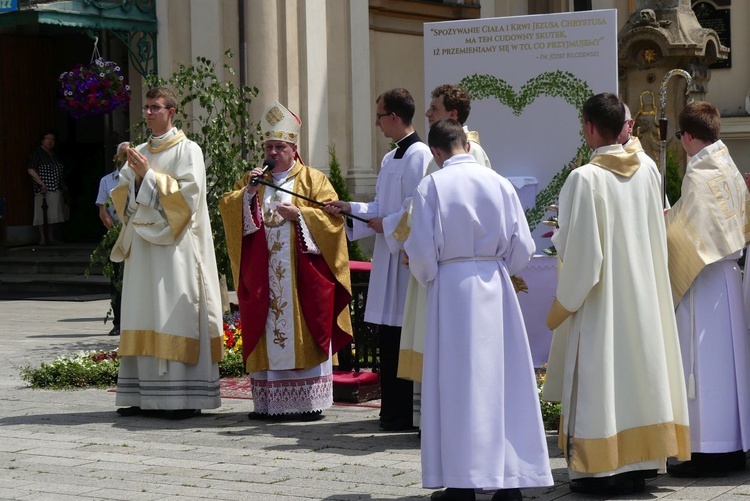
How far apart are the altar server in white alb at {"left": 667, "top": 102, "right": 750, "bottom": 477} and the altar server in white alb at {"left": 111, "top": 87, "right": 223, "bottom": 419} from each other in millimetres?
3165

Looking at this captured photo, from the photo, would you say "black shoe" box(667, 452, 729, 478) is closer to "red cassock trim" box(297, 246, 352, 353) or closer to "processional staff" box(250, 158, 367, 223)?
"processional staff" box(250, 158, 367, 223)

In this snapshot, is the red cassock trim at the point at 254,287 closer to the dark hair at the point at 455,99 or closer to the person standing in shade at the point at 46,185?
the dark hair at the point at 455,99

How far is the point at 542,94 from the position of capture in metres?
9.59

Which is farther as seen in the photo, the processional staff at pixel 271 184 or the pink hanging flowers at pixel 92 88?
the pink hanging flowers at pixel 92 88

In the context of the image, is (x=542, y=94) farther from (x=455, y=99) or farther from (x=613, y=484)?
(x=613, y=484)

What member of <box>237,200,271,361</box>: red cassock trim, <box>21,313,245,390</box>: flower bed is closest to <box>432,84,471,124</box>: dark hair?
<box>237,200,271,361</box>: red cassock trim

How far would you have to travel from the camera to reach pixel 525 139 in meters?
9.70

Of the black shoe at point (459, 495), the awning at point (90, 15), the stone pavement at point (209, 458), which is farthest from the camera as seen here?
the awning at point (90, 15)

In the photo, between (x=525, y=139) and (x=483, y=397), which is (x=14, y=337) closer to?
(x=525, y=139)

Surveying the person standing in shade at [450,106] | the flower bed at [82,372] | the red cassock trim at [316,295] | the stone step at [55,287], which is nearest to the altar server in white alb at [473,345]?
the person standing in shade at [450,106]

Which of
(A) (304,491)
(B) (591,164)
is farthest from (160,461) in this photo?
→ (B) (591,164)

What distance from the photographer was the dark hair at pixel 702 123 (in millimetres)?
6941

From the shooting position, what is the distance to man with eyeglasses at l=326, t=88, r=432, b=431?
818 centimetres

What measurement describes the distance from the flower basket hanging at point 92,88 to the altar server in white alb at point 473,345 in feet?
34.2
